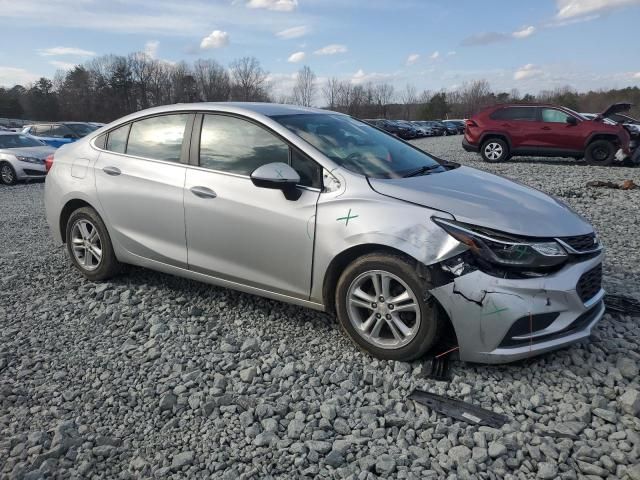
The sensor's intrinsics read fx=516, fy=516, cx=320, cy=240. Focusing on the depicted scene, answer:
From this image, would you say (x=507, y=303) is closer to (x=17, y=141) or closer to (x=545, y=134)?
(x=545, y=134)

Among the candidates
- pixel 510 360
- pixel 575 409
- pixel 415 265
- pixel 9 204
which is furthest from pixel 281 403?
pixel 9 204

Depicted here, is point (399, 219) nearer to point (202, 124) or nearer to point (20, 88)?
point (202, 124)

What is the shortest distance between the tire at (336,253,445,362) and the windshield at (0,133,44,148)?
1431 centimetres

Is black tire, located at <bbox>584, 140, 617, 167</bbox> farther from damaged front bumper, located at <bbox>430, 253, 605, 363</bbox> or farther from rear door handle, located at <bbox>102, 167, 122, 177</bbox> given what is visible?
rear door handle, located at <bbox>102, 167, 122, 177</bbox>

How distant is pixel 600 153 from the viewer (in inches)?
567

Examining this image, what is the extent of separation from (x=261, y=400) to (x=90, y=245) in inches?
105

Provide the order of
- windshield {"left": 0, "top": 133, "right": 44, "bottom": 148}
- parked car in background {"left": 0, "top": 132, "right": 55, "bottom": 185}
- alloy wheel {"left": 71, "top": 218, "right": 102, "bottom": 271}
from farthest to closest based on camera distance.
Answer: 1. windshield {"left": 0, "top": 133, "right": 44, "bottom": 148}
2. parked car in background {"left": 0, "top": 132, "right": 55, "bottom": 185}
3. alloy wheel {"left": 71, "top": 218, "right": 102, "bottom": 271}

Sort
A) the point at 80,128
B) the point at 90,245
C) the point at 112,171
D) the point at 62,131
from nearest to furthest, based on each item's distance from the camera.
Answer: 1. the point at 112,171
2. the point at 90,245
3. the point at 62,131
4. the point at 80,128

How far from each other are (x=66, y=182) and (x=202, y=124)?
1605 mm

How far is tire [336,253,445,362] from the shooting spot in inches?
123

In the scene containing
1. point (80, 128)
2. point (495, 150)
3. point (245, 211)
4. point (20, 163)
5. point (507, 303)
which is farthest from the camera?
point (80, 128)

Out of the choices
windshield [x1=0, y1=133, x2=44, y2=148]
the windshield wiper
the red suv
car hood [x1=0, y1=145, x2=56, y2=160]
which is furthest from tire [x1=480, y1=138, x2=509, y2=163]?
windshield [x1=0, y1=133, x2=44, y2=148]

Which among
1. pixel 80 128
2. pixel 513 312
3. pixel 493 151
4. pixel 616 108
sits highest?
pixel 616 108

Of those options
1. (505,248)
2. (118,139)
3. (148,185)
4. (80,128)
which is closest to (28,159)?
(80,128)
